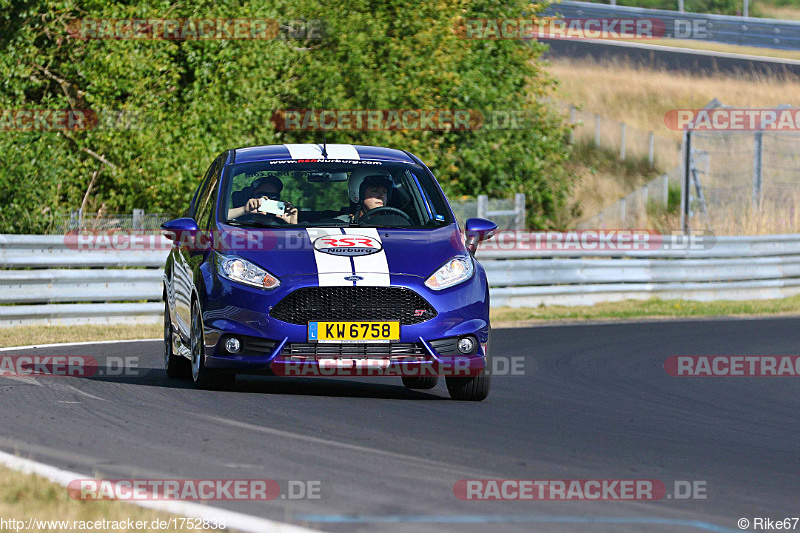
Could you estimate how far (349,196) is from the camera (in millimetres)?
10047

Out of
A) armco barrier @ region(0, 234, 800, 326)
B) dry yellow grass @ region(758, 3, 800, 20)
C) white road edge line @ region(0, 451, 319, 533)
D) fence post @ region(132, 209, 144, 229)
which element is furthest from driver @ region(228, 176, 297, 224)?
dry yellow grass @ region(758, 3, 800, 20)

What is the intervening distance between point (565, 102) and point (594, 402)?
40.7 meters

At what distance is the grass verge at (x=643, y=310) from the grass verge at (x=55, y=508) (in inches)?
481

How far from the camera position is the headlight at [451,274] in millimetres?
8781

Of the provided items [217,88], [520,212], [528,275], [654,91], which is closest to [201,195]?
[528,275]

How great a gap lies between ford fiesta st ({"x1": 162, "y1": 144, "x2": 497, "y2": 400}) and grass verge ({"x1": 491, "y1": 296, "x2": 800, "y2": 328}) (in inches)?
325

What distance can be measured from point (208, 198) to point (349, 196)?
1127mm

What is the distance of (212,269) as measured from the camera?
8.98 metres

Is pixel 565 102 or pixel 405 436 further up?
pixel 565 102

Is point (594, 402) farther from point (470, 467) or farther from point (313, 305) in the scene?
point (470, 467)

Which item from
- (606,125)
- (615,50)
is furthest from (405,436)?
(615,50)

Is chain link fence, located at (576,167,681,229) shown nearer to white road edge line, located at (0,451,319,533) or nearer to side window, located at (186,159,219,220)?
side window, located at (186,159,219,220)

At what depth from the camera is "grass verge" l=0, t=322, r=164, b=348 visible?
13.8 m

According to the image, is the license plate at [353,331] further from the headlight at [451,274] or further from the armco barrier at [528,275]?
the armco barrier at [528,275]
